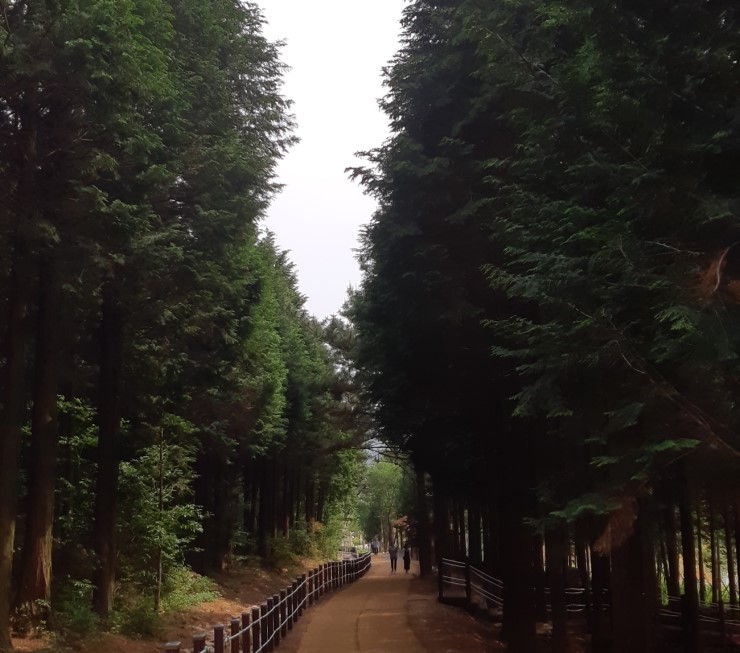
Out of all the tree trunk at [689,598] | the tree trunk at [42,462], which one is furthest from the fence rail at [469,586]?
the tree trunk at [42,462]

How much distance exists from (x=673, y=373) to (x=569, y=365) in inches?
45.9

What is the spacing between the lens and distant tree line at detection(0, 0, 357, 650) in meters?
11.2

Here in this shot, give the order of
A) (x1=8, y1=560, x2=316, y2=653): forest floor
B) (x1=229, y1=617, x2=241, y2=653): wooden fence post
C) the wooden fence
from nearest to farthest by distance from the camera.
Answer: (x1=229, y1=617, x2=241, y2=653): wooden fence post, (x1=8, y1=560, x2=316, y2=653): forest floor, the wooden fence

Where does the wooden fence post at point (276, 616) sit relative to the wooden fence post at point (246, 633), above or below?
below

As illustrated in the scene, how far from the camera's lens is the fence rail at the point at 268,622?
827cm

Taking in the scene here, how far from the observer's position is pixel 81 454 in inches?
706

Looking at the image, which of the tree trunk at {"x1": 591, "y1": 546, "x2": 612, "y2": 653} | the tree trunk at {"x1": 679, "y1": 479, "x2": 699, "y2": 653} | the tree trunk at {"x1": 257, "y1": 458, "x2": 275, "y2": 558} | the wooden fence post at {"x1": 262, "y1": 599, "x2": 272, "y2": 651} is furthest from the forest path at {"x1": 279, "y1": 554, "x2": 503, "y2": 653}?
the tree trunk at {"x1": 257, "y1": 458, "x2": 275, "y2": 558}

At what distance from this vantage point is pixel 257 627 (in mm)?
11297

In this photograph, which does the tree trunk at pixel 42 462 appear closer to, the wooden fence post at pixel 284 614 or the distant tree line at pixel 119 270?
the distant tree line at pixel 119 270

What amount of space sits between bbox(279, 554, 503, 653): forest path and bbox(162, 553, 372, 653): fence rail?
1.22ft

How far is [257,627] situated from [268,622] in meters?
1.62

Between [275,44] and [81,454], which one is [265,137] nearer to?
[275,44]

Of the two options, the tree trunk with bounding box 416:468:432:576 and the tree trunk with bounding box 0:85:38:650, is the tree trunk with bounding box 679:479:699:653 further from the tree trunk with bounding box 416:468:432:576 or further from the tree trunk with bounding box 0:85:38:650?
the tree trunk with bounding box 416:468:432:576

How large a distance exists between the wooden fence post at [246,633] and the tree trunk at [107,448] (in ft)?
13.1
